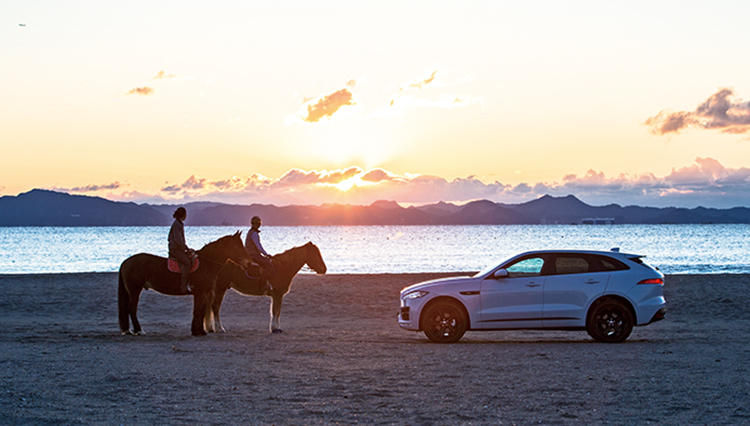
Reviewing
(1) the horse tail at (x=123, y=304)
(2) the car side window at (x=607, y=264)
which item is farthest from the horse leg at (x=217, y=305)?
(2) the car side window at (x=607, y=264)

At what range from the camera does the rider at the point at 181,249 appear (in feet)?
55.6

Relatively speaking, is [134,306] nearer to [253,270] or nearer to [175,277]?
[175,277]

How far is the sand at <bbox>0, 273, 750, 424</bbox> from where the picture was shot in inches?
363

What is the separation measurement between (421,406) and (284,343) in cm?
685

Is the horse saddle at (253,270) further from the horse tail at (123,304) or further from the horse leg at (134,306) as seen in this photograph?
the horse tail at (123,304)

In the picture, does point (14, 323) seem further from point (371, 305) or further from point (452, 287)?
point (452, 287)

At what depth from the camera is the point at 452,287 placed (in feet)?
52.4

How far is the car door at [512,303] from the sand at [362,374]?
18.9 inches

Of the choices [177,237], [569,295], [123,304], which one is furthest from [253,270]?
[569,295]

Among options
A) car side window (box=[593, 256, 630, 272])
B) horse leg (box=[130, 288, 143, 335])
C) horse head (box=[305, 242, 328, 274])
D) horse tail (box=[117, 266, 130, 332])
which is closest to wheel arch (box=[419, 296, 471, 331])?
car side window (box=[593, 256, 630, 272])

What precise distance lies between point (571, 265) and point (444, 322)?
106 inches

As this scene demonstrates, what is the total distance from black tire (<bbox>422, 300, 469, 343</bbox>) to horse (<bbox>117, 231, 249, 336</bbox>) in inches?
168

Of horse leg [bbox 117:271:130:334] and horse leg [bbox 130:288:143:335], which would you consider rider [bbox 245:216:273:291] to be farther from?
horse leg [bbox 117:271:130:334]

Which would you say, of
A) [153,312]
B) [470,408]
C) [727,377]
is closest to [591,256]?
[727,377]
